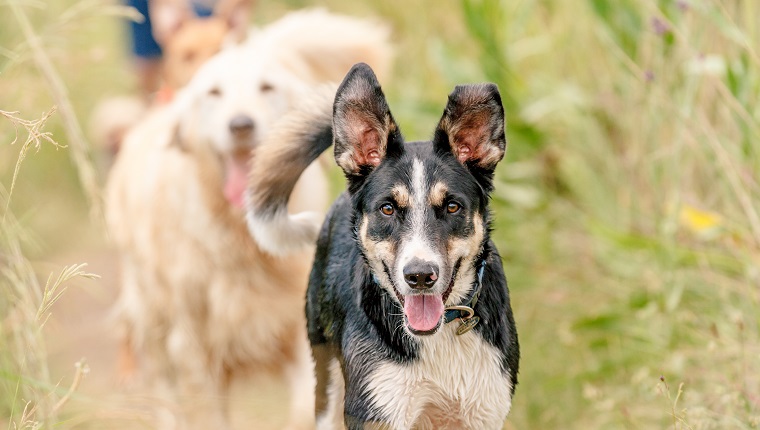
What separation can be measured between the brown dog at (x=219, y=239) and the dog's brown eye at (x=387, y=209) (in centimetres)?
189

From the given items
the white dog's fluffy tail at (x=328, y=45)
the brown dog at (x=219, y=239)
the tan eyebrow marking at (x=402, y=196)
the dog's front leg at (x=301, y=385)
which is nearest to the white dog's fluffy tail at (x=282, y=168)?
the tan eyebrow marking at (x=402, y=196)

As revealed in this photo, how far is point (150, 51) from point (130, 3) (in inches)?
16.3

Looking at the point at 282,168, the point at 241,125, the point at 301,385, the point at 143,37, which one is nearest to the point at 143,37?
the point at 143,37

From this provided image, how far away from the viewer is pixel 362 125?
9.36ft

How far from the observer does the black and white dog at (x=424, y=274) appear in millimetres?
2686

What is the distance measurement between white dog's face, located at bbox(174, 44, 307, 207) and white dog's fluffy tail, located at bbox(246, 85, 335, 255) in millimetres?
1234

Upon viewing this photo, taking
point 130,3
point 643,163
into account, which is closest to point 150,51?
point 130,3

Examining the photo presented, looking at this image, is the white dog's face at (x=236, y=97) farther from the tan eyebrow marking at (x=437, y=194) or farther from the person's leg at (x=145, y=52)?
the person's leg at (x=145, y=52)

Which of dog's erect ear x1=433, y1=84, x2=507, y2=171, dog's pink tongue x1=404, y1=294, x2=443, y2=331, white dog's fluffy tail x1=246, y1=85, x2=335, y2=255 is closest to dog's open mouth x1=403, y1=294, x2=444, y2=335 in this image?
dog's pink tongue x1=404, y1=294, x2=443, y2=331

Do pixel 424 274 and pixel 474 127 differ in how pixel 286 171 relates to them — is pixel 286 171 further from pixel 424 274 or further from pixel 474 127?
pixel 424 274

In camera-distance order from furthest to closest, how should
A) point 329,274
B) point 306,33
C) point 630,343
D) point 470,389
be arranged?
point 306,33 < point 630,343 < point 329,274 < point 470,389

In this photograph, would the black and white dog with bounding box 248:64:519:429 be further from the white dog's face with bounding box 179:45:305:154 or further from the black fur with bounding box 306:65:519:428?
the white dog's face with bounding box 179:45:305:154

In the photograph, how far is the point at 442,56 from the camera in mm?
5203

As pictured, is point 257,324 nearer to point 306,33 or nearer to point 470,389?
point 306,33
